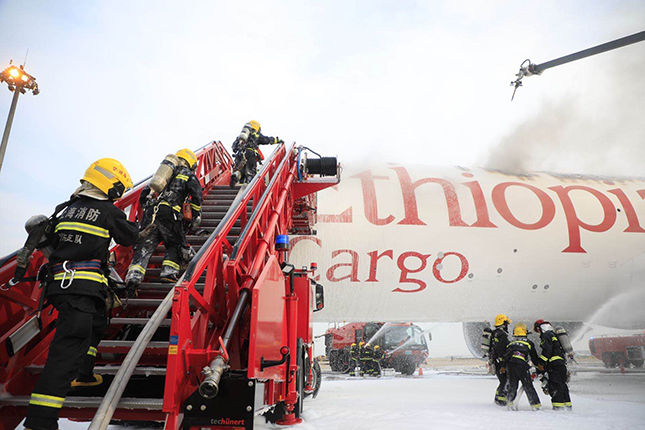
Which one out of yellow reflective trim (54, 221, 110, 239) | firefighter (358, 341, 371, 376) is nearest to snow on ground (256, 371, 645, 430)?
yellow reflective trim (54, 221, 110, 239)

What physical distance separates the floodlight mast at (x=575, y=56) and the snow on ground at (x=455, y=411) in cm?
576

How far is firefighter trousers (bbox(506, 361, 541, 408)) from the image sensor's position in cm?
768

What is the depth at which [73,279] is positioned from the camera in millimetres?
3010

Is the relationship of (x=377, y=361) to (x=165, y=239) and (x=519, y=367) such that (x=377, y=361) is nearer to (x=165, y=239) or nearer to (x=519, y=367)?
(x=519, y=367)

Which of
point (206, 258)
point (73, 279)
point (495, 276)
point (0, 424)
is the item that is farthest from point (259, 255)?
point (495, 276)

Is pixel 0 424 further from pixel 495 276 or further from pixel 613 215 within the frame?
pixel 613 215

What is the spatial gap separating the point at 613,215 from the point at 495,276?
368 cm

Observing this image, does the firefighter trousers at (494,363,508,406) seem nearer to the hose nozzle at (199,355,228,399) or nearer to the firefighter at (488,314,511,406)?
the firefighter at (488,314,511,406)

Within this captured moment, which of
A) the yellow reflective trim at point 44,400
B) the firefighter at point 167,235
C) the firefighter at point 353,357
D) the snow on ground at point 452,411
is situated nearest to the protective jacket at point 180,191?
the firefighter at point 167,235

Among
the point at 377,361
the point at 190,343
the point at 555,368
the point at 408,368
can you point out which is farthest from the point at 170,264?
the point at 408,368

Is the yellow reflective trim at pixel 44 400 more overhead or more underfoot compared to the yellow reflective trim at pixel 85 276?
more underfoot

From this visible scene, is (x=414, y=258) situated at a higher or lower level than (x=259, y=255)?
higher

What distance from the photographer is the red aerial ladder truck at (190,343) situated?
3070mm

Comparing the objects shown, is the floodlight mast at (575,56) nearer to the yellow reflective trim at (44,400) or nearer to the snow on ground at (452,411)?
the snow on ground at (452,411)
